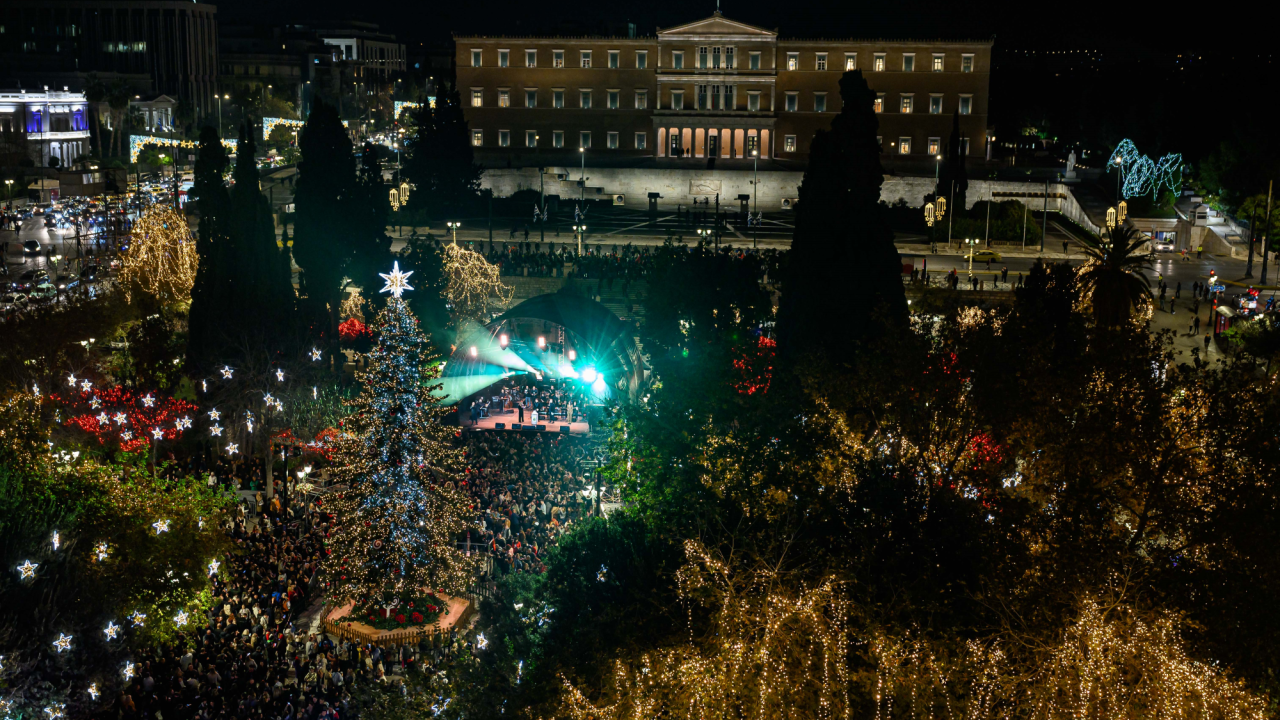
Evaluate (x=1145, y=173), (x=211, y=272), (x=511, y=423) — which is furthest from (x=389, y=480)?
(x=1145, y=173)

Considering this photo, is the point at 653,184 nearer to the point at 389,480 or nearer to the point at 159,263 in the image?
the point at 159,263

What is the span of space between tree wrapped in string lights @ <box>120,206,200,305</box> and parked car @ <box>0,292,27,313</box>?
10.5ft

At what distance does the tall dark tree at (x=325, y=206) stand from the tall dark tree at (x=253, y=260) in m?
3.69

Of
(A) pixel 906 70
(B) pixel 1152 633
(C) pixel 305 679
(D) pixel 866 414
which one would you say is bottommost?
(C) pixel 305 679

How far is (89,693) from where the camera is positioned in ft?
51.8

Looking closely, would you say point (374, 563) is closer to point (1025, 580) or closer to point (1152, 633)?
point (1025, 580)

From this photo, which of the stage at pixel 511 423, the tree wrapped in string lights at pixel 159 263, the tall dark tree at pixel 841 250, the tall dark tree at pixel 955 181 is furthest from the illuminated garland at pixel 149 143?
the tall dark tree at pixel 841 250

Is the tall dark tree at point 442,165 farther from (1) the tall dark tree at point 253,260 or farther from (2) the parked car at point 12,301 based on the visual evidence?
(1) the tall dark tree at point 253,260

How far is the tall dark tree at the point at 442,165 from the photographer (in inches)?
2303

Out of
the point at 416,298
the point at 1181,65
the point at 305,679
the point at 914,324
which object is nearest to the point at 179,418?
the point at 416,298

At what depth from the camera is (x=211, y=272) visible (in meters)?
30.5

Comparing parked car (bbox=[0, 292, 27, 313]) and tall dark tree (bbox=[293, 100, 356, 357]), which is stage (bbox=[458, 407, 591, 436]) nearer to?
tall dark tree (bbox=[293, 100, 356, 357])

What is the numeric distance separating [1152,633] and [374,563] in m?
12.5

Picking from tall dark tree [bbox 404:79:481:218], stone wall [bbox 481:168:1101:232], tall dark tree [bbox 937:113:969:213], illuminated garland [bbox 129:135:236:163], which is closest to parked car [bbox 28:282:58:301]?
tall dark tree [bbox 404:79:481:218]
